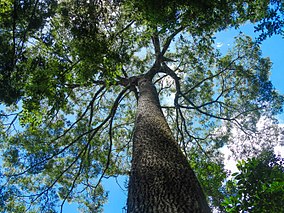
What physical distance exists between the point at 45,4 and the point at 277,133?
393 inches

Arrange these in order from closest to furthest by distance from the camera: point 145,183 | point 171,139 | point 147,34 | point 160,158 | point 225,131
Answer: point 145,183, point 160,158, point 171,139, point 147,34, point 225,131

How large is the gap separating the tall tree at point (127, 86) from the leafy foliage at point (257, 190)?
760 millimetres

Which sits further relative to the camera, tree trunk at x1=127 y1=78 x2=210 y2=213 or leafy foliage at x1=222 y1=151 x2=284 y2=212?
leafy foliage at x1=222 y1=151 x2=284 y2=212

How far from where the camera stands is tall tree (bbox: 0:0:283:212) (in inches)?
141

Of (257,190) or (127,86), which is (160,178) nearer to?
(257,190)

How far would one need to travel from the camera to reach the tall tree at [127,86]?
3584mm

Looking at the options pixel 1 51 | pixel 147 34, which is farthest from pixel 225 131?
pixel 1 51

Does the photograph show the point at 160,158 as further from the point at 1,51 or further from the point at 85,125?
the point at 85,125

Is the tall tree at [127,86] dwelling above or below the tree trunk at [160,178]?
above

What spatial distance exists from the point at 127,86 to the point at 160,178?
5.72m

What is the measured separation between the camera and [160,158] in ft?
11.6

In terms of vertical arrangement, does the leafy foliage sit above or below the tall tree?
below

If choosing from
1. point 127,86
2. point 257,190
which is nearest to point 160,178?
point 257,190

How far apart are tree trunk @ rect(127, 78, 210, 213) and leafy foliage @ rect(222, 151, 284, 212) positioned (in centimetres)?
74
